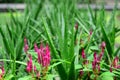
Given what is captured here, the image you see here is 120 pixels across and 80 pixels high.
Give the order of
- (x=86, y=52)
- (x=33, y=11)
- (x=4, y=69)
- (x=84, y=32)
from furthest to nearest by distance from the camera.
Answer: (x=33, y=11) < (x=84, y=32) < (x=86, y=52) < (x=4, y=69)

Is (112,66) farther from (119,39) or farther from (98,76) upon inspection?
(119,39)

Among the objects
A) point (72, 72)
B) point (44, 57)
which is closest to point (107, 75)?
point (72, 72)

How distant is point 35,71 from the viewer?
6.97 ft

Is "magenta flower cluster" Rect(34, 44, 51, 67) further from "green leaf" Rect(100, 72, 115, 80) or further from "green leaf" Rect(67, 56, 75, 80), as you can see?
"green leaf" Rect(100, 72, 115, 80)

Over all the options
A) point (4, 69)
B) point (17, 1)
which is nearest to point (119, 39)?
point (4, 69)

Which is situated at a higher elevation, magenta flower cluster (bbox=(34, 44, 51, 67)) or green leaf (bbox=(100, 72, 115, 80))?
magenta flower cluster (bbox=(34, 44, 51, 67))

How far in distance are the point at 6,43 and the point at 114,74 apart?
0.82m

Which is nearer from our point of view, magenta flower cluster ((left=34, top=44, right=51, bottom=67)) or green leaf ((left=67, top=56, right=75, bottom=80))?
magenta flower cluster ((left=34, top=44, right=51, bottom=67))

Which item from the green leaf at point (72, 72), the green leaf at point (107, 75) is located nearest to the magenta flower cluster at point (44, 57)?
the green leaf at point (72, 72)

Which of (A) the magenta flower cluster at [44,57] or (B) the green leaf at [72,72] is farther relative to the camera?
(B) the green leaf at [72,72]

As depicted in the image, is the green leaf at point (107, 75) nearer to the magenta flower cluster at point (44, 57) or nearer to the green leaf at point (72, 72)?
the green leaf at point (72, 72)

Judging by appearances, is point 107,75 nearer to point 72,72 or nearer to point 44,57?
point 72,72

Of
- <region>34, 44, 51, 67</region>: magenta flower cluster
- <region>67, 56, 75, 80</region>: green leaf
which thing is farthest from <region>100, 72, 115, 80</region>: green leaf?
<region>34, 44, 51, 67</region>: magenta flower cluster

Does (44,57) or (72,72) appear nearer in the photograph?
(44,57)
